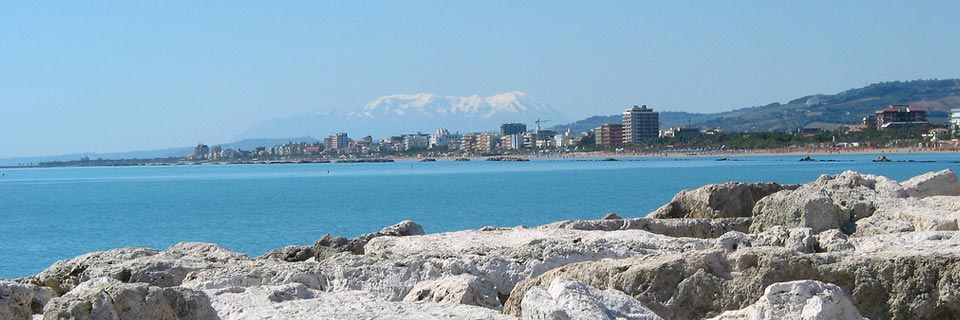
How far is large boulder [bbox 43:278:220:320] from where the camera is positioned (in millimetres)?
5422

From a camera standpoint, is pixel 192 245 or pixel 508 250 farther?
pixel 192 245

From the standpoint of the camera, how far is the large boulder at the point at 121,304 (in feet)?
17.8

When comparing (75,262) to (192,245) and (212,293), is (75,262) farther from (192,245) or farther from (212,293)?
(212,293)

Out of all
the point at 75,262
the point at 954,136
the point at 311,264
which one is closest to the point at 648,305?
the point at 311,264

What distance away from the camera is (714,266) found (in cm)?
731

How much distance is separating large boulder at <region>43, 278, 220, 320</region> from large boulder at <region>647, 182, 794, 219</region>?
9.64 m

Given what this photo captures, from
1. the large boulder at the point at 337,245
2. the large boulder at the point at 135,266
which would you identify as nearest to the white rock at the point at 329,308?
the large boulder at the point at 135,266

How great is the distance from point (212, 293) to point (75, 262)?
13.1 ft

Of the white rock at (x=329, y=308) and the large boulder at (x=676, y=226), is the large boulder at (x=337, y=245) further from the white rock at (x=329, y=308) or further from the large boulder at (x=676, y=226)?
the white rock at (x=329, y=308)

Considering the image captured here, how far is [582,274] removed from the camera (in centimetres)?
743

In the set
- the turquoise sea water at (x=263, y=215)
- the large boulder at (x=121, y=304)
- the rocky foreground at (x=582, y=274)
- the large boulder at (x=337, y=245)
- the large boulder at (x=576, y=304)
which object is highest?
the large boulder at (x=121, y=304)

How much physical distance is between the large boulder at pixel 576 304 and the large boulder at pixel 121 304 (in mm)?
1636

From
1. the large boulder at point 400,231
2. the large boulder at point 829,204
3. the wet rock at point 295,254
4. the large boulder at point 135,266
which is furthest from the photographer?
the large boulder at point 400,231

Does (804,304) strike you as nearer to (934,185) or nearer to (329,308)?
(329,308)
